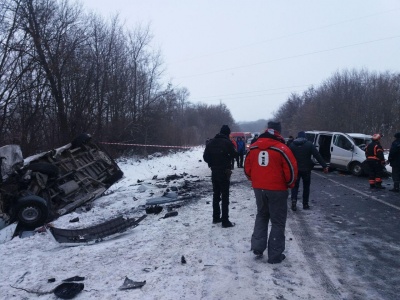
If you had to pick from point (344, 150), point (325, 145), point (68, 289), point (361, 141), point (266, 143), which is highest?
point (266, 143)

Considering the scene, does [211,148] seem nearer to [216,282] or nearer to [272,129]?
[272,129]

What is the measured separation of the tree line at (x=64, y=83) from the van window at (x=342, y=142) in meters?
13.1

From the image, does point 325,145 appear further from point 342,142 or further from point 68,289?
point 68,289

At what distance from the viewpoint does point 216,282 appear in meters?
4.23

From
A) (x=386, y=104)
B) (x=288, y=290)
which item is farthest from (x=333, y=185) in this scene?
(x=386, y=104)

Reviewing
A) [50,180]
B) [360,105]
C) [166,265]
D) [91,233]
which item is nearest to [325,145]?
[50,180]

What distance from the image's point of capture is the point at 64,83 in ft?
58.1

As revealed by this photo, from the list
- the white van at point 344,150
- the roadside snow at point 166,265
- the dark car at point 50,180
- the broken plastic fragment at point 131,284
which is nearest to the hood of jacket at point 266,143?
the roadside snow at point 166,265

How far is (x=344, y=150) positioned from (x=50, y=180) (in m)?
12.7

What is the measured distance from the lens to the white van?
15078 mm

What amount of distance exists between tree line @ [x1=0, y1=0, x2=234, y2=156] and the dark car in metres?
2.91

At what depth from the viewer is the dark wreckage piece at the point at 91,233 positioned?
20.9ft

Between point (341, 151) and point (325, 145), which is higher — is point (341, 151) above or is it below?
below

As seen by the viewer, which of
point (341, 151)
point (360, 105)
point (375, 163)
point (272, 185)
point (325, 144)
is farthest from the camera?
point (360, 105)
